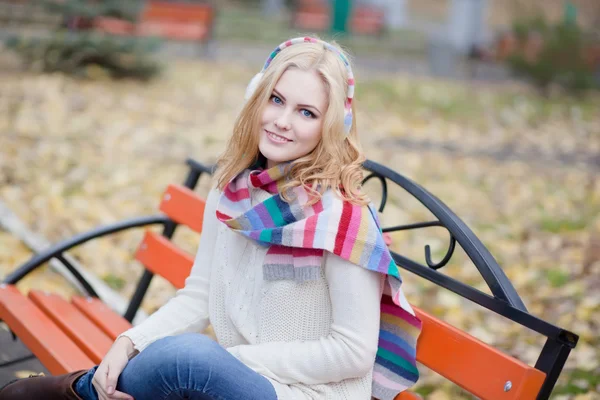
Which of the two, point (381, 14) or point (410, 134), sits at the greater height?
point (381, 14)

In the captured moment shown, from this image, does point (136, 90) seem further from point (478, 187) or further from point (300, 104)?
point (300, 104)

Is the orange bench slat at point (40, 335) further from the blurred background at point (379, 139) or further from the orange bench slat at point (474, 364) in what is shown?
the orange bench slat at point (474, 364)

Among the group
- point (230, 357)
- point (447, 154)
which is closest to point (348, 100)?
point (230, 357)

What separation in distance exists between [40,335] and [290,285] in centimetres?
106

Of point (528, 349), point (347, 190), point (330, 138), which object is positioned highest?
point (330, 138)

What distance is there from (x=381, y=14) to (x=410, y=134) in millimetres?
11403

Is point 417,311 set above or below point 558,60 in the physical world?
below

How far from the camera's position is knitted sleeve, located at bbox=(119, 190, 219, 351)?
2.24 m

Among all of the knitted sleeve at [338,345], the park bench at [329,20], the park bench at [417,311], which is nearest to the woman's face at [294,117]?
the knitted sleeve at [338,345]

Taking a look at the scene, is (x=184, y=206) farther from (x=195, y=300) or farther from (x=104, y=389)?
(x=104, y=389)

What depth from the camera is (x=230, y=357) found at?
6.21 feet

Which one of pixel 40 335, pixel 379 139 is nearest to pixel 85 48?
pixel 379 139

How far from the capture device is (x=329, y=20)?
55.6ft

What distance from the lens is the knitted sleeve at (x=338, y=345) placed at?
6.39 ft
